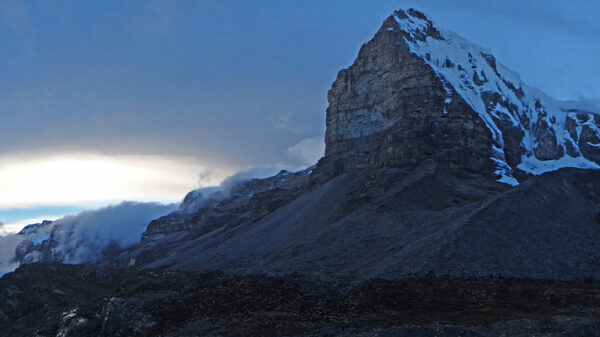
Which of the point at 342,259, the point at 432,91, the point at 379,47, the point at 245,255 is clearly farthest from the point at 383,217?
the point at 379,47

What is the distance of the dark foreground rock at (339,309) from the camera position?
45.6m

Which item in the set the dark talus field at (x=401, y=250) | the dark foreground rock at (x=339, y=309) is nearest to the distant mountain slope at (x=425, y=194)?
the dark talus field at (x=401, y=250)

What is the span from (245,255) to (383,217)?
3098 cm

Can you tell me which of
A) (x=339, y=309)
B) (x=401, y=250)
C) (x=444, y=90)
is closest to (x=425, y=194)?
(x=401, y=250)

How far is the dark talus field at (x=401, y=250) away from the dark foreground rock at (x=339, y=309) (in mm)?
179

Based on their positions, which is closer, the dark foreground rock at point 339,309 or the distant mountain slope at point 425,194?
the dark foreground rock at point 339,309

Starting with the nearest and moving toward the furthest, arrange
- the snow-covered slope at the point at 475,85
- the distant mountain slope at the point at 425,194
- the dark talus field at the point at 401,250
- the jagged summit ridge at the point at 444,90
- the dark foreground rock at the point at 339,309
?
the dark foreground rock at the point at 339,309
the dark talus field at the point at 401,250
the distant mountain slope at the point at 425,194
the jagged summit ridge at the point at 444,90
the snow-covered slope at the point at 475,85

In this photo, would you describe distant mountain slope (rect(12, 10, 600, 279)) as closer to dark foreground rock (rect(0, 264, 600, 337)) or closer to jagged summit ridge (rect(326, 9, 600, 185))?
jagged summit ridge (rect(326, 9, 600, 185))

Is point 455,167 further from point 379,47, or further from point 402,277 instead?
point 402,277

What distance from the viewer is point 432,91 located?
549ft

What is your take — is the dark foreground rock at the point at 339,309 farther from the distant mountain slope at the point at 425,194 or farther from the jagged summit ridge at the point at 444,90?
the jagged summit ridge at the point at 444,90

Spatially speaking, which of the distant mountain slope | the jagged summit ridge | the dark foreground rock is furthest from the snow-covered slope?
the dark foreground rock

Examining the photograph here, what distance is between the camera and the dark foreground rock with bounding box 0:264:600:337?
149 ft

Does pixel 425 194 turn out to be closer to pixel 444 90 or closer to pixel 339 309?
pixel 444 90
